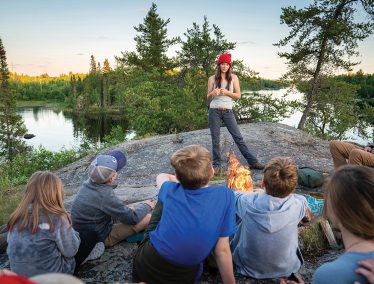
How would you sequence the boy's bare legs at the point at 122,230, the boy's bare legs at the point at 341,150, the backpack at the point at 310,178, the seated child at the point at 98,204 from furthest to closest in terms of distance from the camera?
the backpack at the point at 310,178 < the boy's bare legs at the point at 341,150 < the boy's bare legs at the point at 122,230 < the seated child at the point at 98,204

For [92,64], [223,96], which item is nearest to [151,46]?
[223,96]

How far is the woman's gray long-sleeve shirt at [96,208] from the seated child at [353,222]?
7.54ft

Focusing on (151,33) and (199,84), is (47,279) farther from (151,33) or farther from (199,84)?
(151,33)

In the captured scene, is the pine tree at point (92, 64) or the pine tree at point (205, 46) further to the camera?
the pine tree at point (92, 64)

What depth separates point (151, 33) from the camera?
106 ft

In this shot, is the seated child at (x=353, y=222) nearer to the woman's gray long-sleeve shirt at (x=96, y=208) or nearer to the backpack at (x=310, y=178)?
the woman's gray long-sleeve shirt at (x=96, y=208)

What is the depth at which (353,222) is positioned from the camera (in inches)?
64.8

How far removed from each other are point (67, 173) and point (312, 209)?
7.30m

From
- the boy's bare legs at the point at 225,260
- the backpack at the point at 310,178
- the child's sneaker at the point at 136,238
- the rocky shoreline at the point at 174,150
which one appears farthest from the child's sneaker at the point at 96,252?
the backpack at the point at 310,178

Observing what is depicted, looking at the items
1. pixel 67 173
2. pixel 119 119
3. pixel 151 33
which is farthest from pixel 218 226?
pixel 119 119

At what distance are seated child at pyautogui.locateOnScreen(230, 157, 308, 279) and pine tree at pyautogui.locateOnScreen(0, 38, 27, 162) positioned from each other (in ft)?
133

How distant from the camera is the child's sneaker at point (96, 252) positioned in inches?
139

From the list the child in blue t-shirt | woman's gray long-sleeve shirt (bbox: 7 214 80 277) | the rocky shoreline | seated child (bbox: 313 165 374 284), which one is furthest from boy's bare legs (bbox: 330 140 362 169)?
woman's gray long-sleeve shirt (bbox: 7 214 80 277)

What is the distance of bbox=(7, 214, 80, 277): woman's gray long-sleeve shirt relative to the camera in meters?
2.74
